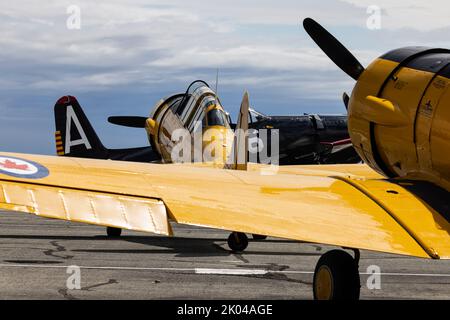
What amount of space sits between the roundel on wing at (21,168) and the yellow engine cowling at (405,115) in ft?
11.7

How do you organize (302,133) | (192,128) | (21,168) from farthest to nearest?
(302,133), (192,128), (21,168)

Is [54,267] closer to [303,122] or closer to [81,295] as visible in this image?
[81,295]

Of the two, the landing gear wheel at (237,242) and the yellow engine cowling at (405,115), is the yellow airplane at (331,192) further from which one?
the landing gear wheel at (237,242)

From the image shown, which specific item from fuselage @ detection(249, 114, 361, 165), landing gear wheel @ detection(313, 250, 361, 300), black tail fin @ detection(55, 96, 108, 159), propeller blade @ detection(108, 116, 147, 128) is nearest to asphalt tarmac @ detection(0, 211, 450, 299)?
landing gear wheel @ detection(313, 250, 361, 300)

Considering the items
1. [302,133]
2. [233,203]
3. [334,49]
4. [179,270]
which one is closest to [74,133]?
[302,133]

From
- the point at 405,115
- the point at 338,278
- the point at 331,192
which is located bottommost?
→ the point at 338,278

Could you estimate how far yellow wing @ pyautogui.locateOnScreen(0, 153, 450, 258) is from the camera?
6164 mm

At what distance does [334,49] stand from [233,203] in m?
3.80

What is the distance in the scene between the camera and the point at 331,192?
24.5 ft

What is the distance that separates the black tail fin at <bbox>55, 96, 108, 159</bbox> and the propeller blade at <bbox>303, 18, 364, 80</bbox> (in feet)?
64.6

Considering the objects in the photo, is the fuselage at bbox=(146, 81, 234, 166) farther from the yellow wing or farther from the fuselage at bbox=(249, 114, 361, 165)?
the yellow wing

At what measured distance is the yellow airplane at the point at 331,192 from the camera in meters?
6.28

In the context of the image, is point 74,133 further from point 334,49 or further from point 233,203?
point 233,203

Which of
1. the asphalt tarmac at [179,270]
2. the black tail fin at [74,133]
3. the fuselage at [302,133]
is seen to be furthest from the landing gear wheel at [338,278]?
the black tail fin at [74,133]
